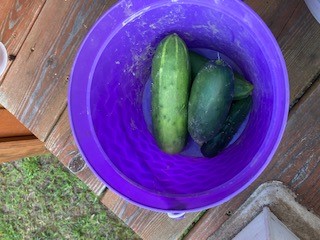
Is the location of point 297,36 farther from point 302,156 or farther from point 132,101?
point 132,101

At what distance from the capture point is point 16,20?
4.16 ft

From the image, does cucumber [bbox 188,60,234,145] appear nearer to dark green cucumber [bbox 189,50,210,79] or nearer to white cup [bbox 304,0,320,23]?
dark green cucumber [bbox 189,50,210,79]

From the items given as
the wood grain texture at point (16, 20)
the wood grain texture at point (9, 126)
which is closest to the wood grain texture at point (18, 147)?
Answer: the wood grain texture at point (9, 126)

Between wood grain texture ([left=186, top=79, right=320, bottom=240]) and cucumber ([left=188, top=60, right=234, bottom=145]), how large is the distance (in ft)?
0.66

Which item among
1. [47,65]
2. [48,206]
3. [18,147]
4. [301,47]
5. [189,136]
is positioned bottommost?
[48,206]

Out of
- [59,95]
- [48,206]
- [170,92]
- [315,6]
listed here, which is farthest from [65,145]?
[315,6]

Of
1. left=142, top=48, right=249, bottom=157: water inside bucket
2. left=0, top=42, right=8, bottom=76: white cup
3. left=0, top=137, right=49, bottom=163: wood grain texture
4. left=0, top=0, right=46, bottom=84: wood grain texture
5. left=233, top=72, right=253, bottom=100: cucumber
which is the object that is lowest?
left=0, top=137, right=49, bottom=163: wood grain texture

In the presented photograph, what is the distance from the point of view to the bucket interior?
92 centimetres

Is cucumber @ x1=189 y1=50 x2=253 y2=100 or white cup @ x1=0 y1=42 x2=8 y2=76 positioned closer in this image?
cucumber @ x1=189 y1=50 x2=253 y2=100

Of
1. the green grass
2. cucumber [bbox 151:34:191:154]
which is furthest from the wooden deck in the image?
the green grass

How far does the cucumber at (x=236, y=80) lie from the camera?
1034 millimetres

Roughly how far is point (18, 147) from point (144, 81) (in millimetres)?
418

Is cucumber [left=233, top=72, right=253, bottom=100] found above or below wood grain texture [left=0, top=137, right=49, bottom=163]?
above

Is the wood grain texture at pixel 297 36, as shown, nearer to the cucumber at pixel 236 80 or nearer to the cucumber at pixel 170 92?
the cucumber at pixel 236 80
